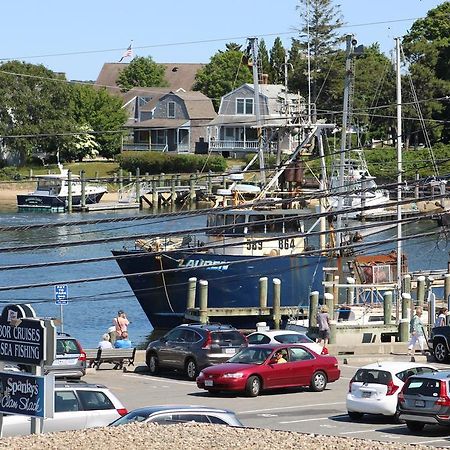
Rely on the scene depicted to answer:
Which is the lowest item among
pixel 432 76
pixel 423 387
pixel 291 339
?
pixel 291 339

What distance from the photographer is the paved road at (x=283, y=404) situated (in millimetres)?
24922

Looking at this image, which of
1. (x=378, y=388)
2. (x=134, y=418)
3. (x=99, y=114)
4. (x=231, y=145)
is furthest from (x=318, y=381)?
(x=99, y=114)

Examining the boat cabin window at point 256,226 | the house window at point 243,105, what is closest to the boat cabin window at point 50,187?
the house window at point 243,105

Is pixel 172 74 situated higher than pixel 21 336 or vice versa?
pixel 172 74

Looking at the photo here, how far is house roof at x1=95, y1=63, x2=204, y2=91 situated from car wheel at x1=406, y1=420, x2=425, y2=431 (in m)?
139

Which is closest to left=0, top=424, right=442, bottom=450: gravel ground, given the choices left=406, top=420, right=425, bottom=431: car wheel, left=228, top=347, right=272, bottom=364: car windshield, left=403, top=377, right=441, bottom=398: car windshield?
left=403, top=377, right=441, bottom=398: car windshield

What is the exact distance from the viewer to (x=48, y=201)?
371ft

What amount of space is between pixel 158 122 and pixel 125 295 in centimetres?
7046

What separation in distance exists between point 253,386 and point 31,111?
94.0 metres

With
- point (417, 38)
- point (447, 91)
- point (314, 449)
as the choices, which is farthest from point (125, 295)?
point (417, 38)

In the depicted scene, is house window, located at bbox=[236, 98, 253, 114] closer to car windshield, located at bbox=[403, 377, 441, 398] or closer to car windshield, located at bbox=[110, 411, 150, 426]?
car windshield, located at bbox=[403, 377, 441, 398]

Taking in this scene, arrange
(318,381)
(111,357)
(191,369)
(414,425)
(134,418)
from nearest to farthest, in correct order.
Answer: (134,418) → (414,425) → (318,381) → (191,369) → (111,357)

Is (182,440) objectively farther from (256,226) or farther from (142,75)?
(142,75)

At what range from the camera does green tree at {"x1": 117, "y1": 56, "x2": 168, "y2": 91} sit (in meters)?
163
